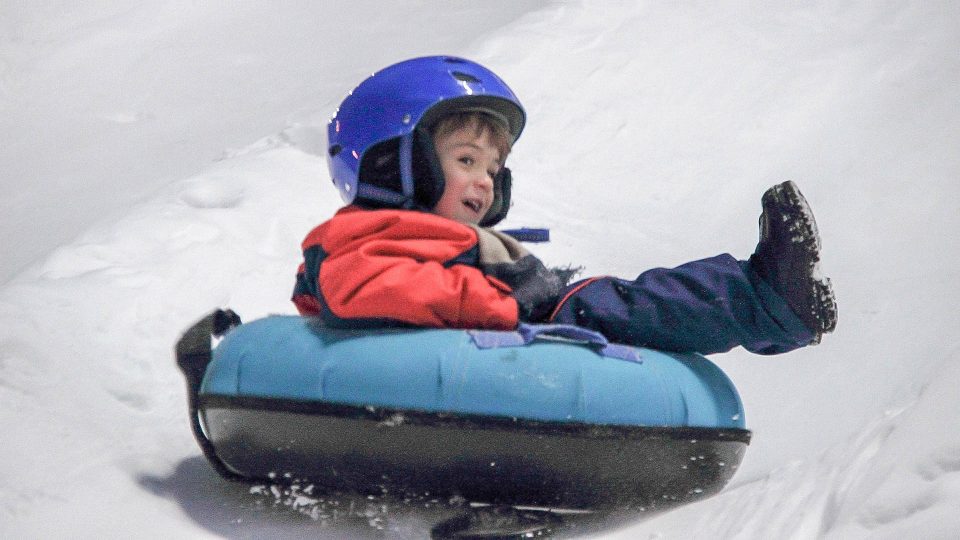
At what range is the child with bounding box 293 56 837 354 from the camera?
7.41ft

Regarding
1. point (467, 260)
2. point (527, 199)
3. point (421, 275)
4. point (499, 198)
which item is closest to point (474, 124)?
point (499, 198)

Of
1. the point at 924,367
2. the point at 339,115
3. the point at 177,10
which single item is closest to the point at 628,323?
the point at 339,115

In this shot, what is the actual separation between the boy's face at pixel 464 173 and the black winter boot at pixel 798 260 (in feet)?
2.22

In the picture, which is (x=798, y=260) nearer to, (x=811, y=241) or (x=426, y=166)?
(x=811, y=241)

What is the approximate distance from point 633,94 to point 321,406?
127 inches

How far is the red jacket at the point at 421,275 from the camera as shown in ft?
7.34

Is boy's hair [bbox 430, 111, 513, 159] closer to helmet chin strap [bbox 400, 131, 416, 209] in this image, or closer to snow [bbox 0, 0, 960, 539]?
helmet chin strap [bbox 400, 131, 416, 209]

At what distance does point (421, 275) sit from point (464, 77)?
58 cm

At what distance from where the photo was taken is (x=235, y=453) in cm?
230

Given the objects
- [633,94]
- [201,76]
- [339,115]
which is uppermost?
[339,115]

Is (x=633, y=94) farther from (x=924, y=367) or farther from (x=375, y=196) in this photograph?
(x=375, y=196)

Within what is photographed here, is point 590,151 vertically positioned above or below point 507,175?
below

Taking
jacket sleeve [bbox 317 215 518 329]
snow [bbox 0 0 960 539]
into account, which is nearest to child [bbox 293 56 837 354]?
jacket sleeve [bbox 317 215 518 329]

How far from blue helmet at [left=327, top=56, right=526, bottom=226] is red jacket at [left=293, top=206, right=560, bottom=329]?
0.15 m
